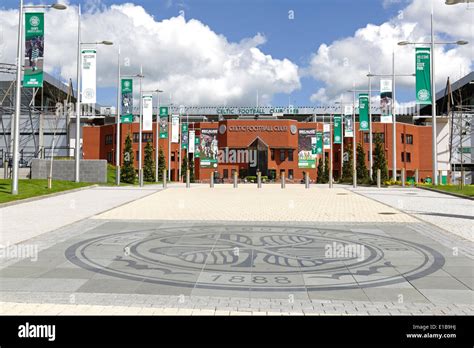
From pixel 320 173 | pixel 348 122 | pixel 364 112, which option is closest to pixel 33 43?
pixel 364 112

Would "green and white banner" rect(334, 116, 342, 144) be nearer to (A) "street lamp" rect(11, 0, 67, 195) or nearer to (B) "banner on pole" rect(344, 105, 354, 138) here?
(B) "banner on pole" rect(344, 105, 354, 138)

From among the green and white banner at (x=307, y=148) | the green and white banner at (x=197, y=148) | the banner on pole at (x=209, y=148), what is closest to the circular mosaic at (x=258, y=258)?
the banner on pole at (x=209, y=148)

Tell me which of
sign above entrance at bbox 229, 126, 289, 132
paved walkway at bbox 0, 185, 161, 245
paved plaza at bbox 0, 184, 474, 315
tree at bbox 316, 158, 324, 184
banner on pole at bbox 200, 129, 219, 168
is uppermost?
sign above entrance at bbox 229, 126, 289, 132

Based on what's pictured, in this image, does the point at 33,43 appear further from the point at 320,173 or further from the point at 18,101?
the point at 320,173

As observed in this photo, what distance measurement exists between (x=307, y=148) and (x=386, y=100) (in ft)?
116

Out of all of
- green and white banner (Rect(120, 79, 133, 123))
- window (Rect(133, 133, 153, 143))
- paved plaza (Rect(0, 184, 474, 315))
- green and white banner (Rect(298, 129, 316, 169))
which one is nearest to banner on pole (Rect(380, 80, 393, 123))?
green and white banner (Rect(120, 79, 133, 123))

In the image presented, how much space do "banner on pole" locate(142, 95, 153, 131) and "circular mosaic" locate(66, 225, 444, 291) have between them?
30279mm

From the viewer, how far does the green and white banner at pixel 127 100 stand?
122ft

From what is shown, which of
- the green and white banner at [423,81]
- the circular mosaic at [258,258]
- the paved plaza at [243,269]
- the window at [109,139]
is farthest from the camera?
the window at [109,139]

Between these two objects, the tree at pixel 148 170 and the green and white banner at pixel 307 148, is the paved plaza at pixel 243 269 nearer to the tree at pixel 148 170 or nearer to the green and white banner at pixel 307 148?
the tree at pixel 148 170

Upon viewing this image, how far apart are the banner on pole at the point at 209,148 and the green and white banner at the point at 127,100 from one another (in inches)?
1380

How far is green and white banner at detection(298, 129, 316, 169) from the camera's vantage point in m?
72.2

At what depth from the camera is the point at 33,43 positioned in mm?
21750
